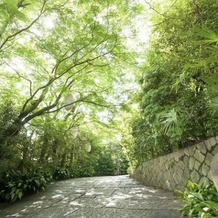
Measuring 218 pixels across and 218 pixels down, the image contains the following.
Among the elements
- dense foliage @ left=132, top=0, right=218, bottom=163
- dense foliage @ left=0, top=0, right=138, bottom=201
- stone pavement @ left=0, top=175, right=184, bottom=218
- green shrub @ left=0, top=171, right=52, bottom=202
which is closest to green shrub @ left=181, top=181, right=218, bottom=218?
stone pavement @ left=0, top=175, right=184, bottom=218

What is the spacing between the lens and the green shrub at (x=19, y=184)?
643 cm

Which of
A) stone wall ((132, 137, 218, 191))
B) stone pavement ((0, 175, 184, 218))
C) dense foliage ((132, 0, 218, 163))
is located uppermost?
dense foliage ((132, 0, 218, 163))

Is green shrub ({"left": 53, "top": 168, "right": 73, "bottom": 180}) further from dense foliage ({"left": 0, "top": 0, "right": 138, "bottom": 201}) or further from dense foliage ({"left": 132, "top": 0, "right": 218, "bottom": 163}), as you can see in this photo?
dense foliage ({"left": 132, "top": 0, "right": 218, "bottom": 163})

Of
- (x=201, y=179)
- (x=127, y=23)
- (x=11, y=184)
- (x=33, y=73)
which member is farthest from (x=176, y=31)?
(x=11, y=184)

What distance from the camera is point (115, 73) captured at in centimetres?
801

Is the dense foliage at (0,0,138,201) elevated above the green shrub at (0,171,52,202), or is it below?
above

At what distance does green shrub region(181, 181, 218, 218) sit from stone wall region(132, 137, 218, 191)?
1.41ft

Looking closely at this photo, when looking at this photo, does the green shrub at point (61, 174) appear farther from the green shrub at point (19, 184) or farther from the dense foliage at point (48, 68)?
the green shrub at point (19, 184)

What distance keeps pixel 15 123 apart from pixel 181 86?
4820mm

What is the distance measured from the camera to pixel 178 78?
393 cm

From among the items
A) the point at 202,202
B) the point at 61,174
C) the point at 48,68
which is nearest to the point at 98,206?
the point at 202,202

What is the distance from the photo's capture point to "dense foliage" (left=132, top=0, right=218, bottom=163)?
14.2 feet

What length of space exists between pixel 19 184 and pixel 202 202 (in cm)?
546

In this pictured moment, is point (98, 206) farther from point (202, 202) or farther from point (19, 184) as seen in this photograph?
point (19, 184)
